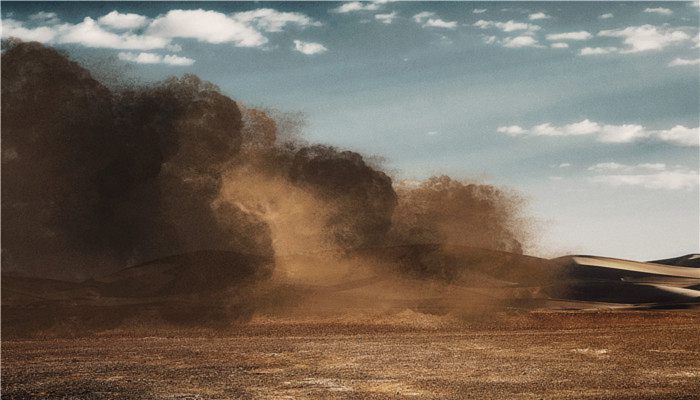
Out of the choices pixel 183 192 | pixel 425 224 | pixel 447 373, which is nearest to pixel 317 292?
pixel 183 192

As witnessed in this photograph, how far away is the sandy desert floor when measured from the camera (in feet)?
55.0

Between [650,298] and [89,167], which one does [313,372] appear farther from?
[650,298]

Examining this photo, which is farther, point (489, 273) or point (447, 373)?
point (489, 273)

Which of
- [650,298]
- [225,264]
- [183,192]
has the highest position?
[183,192]

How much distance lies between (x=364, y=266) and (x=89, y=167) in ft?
73.7

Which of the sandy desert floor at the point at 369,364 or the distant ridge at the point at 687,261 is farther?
the distant ridge at the point at 687,261

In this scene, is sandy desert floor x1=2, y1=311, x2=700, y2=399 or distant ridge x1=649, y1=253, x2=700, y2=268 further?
distant ridge x1=649, y1=253, x2=700, y2=268

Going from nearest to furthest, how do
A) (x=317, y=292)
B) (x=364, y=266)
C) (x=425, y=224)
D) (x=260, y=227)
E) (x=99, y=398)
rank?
1. (x=99, y=398)
2. (x=317, y=292)
3. (x=260, y=227)
4. (x=364, y=266)
5. (x=425, y=224)

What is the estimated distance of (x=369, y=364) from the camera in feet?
68.9

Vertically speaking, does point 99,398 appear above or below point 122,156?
below

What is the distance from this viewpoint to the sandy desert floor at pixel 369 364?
16750 mm

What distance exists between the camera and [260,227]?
176 ft

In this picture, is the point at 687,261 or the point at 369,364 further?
the point at 687,261

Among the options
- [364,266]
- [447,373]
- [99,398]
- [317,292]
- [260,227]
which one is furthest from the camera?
[364,266]
